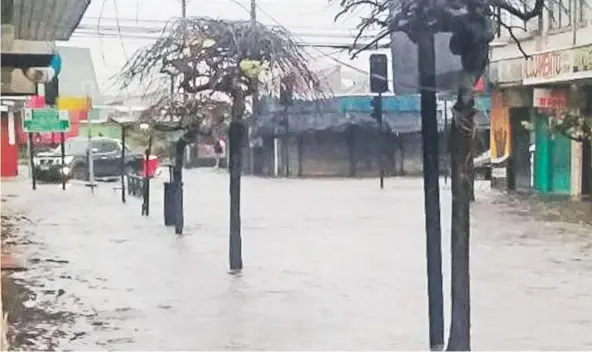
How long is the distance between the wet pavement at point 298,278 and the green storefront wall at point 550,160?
5341 mm

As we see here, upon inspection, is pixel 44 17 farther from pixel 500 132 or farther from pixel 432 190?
pixel 500 132

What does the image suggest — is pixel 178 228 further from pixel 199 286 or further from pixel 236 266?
pixel 199 286

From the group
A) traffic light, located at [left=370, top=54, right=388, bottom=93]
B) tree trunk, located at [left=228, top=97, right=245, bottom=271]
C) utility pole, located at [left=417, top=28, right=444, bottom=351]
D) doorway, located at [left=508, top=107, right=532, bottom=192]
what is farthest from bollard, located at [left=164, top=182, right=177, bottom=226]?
doorway, located at [left=508, top=107, right=532, bottom=192]

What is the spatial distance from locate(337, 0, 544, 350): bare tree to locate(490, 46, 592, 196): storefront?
1900cm

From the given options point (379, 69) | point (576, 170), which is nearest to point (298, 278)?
point (379, 69)

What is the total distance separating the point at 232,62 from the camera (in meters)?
13.5

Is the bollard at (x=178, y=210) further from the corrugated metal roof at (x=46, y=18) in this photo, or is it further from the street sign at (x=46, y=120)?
the street sign at (x=46, y=120)

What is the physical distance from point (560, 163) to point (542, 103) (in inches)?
89.1

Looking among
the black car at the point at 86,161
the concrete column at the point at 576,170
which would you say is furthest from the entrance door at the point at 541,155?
the black car at the point at 86,161

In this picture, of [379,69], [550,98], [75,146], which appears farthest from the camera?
[75,146]

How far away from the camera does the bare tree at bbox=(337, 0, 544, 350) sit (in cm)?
689

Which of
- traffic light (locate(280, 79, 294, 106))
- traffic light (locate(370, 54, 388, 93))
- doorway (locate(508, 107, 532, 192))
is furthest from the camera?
doorway (locate(508, 107, 532, 192))

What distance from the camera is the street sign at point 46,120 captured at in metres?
33.7

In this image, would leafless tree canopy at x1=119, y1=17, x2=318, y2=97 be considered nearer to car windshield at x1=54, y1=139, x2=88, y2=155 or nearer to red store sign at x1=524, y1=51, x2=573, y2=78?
red store sign at x1=524, y1=51, x2=573, y2=78
